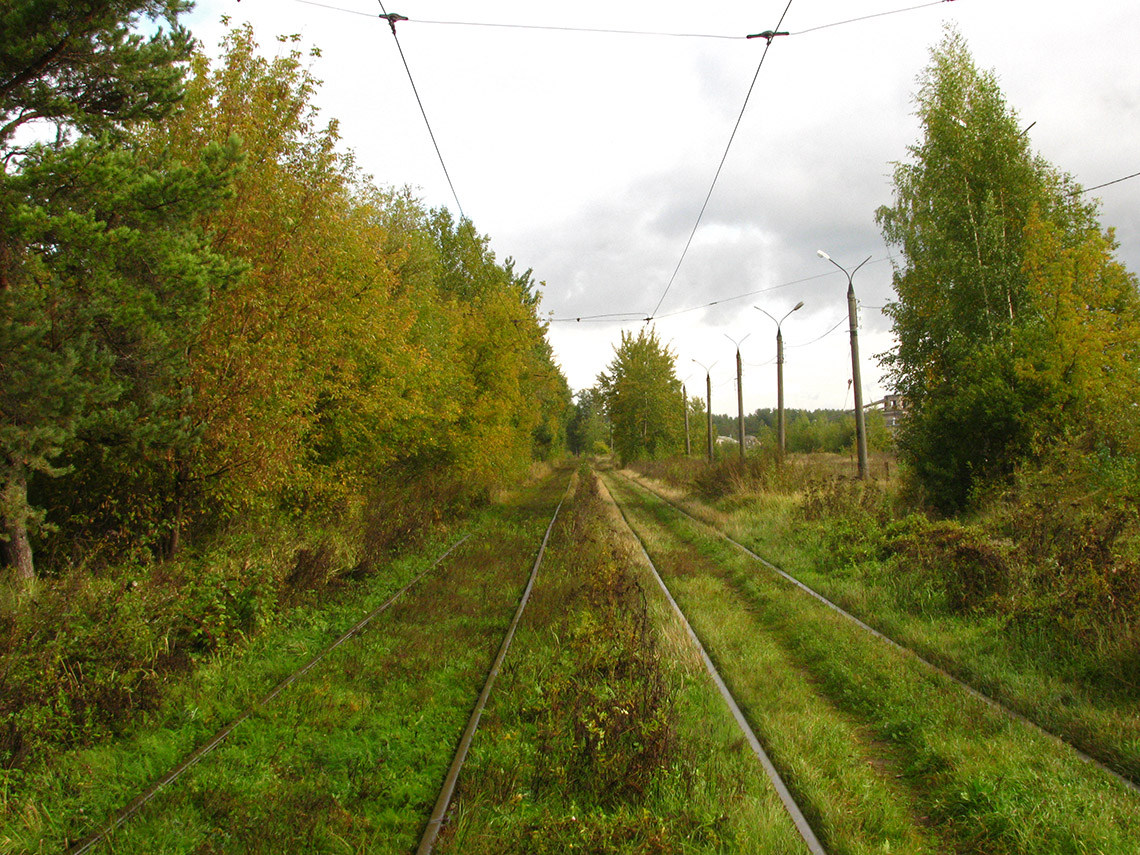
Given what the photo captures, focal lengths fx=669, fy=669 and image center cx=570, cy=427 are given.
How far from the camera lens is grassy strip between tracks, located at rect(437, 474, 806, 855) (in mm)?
3916

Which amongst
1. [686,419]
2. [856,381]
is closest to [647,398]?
[686,419]

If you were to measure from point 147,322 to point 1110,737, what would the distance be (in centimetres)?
887

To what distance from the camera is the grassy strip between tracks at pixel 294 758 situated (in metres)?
3.99

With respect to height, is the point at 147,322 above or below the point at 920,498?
above

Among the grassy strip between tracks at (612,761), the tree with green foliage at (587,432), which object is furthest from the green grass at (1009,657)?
the tree with green foliage at (587,432)

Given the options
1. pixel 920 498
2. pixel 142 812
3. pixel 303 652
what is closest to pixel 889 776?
pixel 142 812

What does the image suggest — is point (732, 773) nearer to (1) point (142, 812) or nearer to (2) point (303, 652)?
(1) point (142, 812)

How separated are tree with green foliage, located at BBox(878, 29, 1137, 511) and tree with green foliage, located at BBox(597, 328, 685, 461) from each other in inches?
1066

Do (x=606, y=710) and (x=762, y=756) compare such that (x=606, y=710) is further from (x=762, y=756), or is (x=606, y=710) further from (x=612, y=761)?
(x=762, y=756)

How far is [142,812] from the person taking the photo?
418cm

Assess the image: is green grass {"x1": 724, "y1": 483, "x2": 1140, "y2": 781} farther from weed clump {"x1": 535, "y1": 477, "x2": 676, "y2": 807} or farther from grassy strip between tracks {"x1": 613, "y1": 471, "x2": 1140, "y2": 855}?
weed clump {"x1": 535, "y1": 477, "x2": 676, "y2": 807}

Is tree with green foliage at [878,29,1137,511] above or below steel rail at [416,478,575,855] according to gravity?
above

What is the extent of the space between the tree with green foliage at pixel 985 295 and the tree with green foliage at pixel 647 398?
2707 cm

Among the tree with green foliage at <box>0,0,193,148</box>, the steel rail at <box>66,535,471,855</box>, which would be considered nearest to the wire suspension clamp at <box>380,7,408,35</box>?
the tree with green foliage at <box>0,0,193,148</box>
